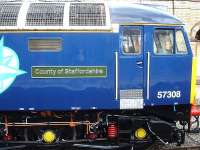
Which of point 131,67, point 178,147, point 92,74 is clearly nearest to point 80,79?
point 92,74

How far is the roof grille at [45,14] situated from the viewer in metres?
10.8

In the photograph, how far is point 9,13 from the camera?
11.0 metres

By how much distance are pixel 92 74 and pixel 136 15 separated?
5.13 ft

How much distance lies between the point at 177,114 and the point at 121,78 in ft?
5.18

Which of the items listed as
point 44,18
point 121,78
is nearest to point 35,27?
point 44,18

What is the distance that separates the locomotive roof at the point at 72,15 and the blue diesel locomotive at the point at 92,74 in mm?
21

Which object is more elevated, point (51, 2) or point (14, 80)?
point (51, 2)

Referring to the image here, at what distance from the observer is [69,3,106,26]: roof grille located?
10.9 m

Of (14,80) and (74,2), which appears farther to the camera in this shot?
(74,2)

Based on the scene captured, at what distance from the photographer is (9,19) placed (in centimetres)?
1084

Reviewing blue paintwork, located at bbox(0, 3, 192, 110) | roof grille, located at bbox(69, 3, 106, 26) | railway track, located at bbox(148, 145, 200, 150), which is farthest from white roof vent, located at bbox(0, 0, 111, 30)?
railway track, located at bbox(148, 145, 200, 150)

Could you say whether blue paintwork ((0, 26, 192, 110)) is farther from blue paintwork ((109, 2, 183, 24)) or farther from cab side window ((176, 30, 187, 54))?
cab side window ((176, 30, 187, 54))

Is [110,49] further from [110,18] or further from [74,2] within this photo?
[74,2]

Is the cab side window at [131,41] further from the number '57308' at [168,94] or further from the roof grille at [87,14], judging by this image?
the number '57308' at [168,94]
